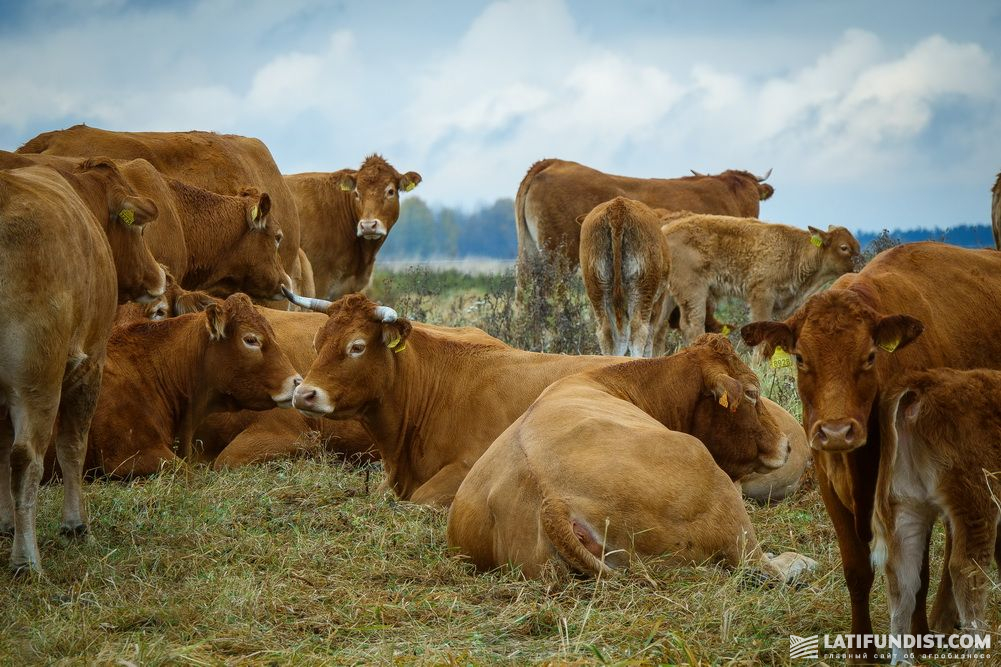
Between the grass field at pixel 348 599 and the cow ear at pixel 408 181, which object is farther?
the cow ear at pixel 408 181

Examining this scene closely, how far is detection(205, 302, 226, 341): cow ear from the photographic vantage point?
911 cm

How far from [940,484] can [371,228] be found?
13.6m

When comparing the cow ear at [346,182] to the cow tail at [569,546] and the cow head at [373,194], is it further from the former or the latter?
the cow tail at [569,546]

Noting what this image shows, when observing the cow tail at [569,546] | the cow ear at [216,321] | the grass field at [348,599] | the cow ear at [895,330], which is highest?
the cow ear at [895,330]

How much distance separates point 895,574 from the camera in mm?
4605

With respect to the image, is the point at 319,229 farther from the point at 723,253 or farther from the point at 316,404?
the point at 316,404

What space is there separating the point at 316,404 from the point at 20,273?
237cm

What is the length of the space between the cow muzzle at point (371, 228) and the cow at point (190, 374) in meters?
8.17

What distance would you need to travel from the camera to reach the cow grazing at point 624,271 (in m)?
14.2

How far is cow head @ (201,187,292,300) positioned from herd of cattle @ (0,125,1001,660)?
2 centimetres

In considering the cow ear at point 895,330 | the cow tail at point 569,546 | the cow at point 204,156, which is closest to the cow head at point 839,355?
the cow ear at point 895,330

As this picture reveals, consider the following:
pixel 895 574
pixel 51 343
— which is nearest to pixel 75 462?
pixel 51 343

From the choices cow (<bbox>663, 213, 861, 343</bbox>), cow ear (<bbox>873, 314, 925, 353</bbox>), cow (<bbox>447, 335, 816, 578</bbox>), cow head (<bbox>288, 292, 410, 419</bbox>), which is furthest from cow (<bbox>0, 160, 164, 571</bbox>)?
cow (<bbox>663, 213, 861, 343</bbox>)

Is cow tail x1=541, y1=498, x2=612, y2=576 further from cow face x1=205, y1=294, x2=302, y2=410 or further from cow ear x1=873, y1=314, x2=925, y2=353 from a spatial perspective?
cow face x1=205, y1=294, x2=302, y2=410
